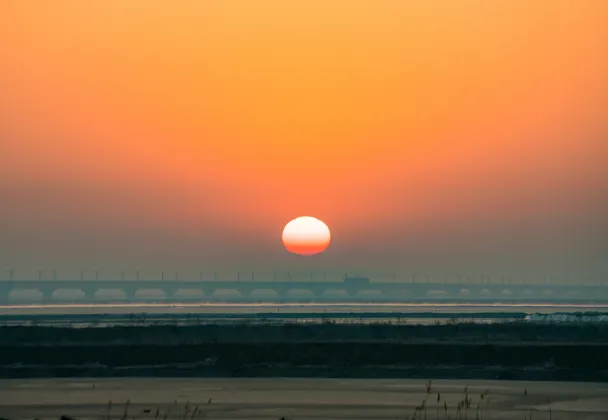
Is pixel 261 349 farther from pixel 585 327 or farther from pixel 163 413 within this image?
pixel 585 327

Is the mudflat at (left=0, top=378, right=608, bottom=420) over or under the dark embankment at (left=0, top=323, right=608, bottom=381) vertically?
under

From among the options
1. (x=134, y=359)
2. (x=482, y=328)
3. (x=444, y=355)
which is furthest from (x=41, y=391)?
(x=482, y=328)

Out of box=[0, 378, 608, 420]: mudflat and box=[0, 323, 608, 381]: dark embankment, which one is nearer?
box=[0, 378, 608, 420]: mudflat

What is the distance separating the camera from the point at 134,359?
54188mm

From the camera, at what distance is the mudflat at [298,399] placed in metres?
35.4

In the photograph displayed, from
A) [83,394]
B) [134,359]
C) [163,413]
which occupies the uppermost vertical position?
[134,359]

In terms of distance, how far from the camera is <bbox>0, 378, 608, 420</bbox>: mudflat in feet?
116

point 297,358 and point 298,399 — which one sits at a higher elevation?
point 297,358

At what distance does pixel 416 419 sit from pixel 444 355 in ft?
73.6

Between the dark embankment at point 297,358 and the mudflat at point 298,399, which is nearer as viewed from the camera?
the mudflat at point 298,399

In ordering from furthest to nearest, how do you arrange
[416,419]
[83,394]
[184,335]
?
[184,335]
[83,394]
[416,419]

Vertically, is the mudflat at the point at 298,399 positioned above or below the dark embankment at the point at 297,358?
below

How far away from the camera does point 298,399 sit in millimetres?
40094

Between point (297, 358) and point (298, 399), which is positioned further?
point (297, 358)
